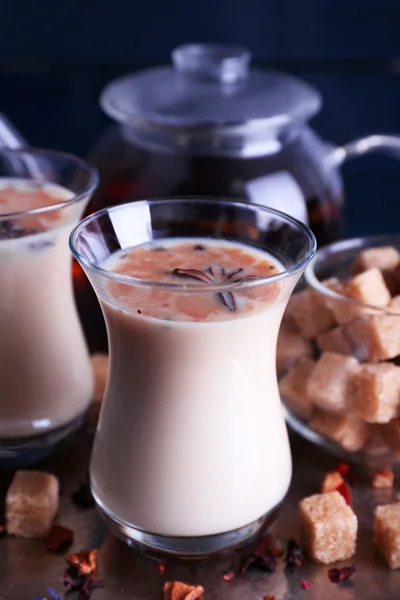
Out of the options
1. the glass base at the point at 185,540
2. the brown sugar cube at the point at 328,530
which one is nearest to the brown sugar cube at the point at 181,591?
the glass base at the point at 185,540

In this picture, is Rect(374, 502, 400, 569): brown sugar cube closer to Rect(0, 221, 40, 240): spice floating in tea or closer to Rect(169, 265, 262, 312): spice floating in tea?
Rect(169, 265, 262, 312): spice floating in tea

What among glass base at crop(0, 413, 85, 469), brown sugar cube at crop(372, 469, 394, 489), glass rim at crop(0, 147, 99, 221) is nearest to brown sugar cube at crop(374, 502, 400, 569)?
brown sugar cube at crop(372, 469, 394, 489)

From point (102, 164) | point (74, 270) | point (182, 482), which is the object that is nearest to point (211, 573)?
point (182, 482)

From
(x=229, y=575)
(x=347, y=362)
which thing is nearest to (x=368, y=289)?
(x=347, y=362)

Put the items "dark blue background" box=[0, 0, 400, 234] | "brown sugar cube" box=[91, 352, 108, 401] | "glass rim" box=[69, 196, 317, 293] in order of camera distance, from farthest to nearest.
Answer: "dark blue background" box=[0, 0, 400, 234] < "brown sugar cube" box=[91, 352, 108, 401] < "glass rim" box=[69, 196, 317, 293]

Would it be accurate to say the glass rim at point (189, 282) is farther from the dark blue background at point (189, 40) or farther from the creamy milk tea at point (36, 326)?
the dark blue background at point (189, 40)

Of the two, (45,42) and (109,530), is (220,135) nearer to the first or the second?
(109,530)
